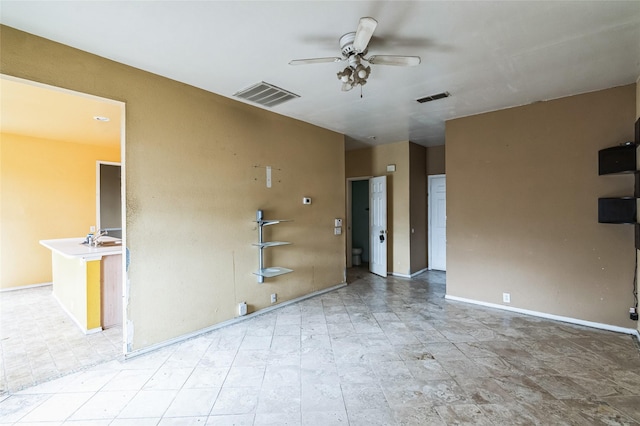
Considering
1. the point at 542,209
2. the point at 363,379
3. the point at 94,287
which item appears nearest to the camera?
the point at 363,379

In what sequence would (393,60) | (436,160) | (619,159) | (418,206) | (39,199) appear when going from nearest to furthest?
(393,60) < (619,159) < (39,199) < (418,206) < (436,160)

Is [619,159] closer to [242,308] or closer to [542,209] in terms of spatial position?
[542,209]

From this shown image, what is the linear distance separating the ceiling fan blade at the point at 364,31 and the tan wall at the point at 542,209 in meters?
2.99

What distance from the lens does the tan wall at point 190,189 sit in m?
2.64

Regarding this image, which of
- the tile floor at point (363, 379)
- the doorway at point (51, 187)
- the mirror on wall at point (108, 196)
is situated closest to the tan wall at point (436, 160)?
the tile floor at point (363, 379)

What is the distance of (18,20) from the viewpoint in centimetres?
209

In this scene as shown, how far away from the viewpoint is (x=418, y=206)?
6.20 metres

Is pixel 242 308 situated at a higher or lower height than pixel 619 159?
lower

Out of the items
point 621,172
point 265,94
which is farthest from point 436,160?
point 265,94

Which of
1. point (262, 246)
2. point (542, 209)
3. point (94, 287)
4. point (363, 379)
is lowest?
point (363, 379)

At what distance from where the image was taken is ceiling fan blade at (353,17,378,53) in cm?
180

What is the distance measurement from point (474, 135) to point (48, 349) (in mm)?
5798

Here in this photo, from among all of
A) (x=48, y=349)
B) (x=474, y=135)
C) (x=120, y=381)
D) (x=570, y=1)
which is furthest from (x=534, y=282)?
(x=48, y=349)

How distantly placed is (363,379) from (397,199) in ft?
13.7
